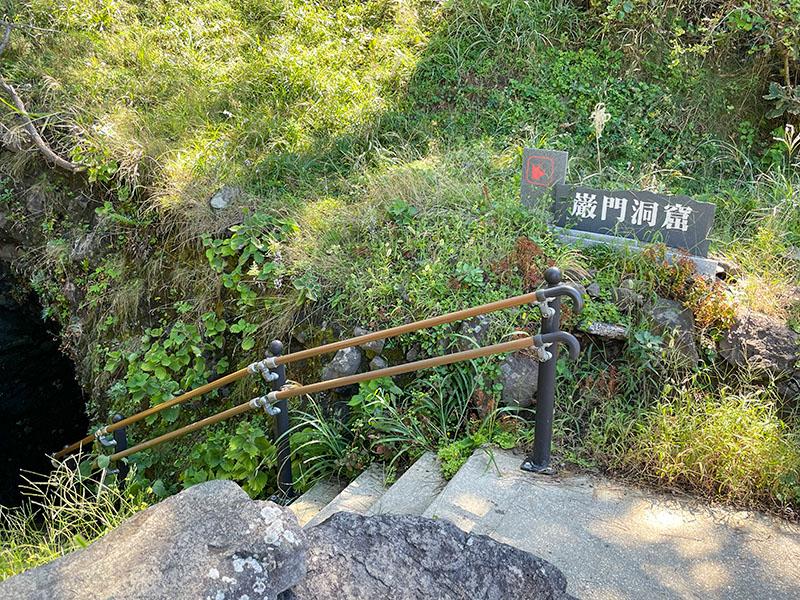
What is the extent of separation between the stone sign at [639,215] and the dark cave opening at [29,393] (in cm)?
568

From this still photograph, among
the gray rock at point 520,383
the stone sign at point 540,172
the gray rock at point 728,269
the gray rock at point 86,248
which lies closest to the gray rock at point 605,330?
the gray rock at point 520,383

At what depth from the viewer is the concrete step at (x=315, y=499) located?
374cm

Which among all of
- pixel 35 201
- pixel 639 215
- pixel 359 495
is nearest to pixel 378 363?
pixel 359 495

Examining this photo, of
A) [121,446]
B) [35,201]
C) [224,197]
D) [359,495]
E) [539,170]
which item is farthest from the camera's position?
[35,201]

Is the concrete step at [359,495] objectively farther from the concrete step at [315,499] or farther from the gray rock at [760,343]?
the gray rock at [760,343]

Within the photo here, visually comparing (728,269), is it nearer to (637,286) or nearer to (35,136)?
(637,286)

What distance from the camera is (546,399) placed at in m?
3.39

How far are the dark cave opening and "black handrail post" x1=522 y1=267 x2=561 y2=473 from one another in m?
5.72

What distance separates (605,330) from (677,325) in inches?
17.9

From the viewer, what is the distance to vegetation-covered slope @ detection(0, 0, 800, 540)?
13.3 ft

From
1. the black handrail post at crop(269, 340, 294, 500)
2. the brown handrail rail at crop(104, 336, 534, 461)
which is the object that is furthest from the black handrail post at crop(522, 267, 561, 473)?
the black handrail post at crop(269, 340, 294, 500)

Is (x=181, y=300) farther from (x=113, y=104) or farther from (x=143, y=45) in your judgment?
(x=143, y=45)

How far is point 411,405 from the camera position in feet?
13.4

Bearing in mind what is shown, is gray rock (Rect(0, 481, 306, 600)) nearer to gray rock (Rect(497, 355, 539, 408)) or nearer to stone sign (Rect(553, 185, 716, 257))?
gray rock (Rect(497, 355, 539, 408))
